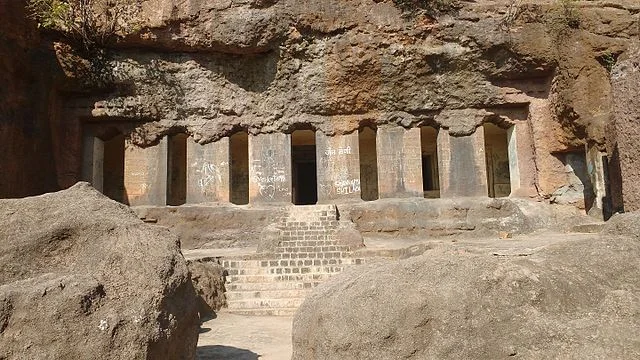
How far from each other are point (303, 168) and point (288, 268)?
34.2 feet

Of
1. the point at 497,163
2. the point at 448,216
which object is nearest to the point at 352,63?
the point at 448,216

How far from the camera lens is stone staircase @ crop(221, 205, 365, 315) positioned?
330 inches

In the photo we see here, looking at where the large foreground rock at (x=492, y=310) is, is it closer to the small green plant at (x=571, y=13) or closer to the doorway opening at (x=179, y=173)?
the small green plant at (x=571, y=13)

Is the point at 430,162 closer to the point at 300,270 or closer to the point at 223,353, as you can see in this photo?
the point at 300,270

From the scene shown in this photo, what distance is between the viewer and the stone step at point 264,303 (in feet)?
27.2

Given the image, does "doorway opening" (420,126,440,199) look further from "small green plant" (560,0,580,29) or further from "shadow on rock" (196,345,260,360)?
"shadow on rock" (196,345,260,360)

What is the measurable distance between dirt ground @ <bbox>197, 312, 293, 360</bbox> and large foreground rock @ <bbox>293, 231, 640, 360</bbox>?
2.33 m

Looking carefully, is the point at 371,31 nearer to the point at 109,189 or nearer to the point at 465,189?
the point at 465,189

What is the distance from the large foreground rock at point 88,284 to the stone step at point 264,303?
16.3 ft

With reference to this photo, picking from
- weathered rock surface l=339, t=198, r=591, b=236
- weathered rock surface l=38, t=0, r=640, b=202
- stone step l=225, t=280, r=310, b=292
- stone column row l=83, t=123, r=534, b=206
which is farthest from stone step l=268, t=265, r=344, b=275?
weathered rock surface l=38, t=0, r=640, b=202

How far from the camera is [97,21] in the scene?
43.0 ft

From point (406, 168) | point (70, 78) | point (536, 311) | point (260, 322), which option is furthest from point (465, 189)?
point (536, 311)

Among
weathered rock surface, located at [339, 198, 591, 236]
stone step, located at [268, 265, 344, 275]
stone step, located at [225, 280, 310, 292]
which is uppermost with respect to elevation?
weathered rock surface, located at [339, 198, 591, 236]

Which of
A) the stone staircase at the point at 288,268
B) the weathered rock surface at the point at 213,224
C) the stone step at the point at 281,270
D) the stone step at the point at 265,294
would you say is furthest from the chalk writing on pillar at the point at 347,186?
the stone step at the point at 265,294
